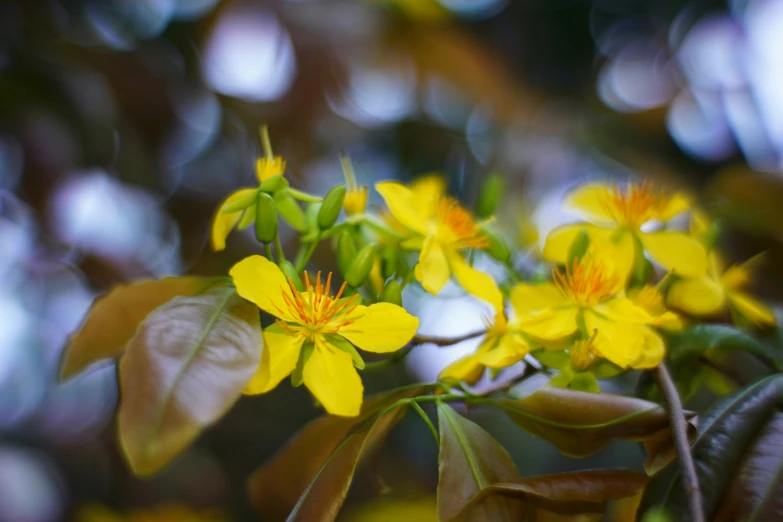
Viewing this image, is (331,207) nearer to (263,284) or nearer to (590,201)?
(263,284)

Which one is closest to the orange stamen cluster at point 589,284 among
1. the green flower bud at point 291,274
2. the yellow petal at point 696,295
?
the yellow petal at point 696,295

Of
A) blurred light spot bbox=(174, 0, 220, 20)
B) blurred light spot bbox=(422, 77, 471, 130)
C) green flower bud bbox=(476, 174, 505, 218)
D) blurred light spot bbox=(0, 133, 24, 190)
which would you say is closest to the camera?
green flower bud bbox=(476, 174, 505, 218)

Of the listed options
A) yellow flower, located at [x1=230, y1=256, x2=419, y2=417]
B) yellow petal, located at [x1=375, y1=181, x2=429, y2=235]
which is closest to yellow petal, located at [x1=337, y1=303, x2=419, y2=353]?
yellow flower, located at [x1=230, y1=256, x2=419, y2=417]

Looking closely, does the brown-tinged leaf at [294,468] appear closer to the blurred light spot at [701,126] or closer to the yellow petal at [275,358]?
the yellow petal at [275,358]

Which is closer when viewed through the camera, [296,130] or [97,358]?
[97,358]

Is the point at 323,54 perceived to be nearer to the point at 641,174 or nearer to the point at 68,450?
the point at 641,174

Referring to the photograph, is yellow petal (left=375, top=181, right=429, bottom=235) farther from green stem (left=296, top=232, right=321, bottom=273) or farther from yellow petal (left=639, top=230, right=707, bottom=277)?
yellow petal (left=639, top=230, right=707, bottom=277)

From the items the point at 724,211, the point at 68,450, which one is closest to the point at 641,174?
the point at 724,211

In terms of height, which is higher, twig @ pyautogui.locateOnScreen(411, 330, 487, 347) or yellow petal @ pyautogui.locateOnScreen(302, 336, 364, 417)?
yellow petal @ pyautogui.locateOnScreen(302, 336, 364, 417)
